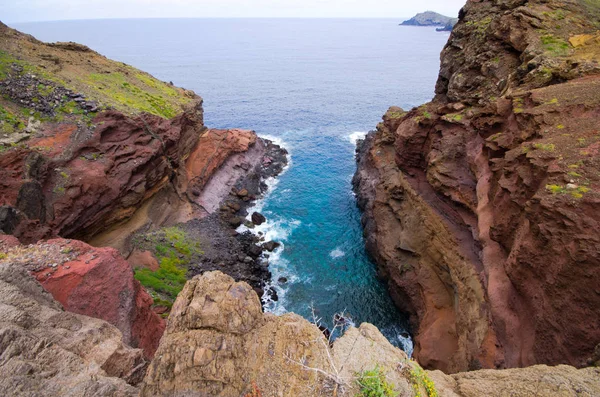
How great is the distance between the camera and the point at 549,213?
55.8 ft

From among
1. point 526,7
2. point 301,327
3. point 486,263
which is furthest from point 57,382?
point 526,7

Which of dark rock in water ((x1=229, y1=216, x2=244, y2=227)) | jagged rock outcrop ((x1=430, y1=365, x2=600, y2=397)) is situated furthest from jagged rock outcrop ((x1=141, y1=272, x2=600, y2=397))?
dark rock in water ((x1=229, y1=216, x2=244, y2=227))

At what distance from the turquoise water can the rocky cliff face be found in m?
4.99

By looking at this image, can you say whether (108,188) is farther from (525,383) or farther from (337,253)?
(525,383)

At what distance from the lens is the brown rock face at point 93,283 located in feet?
60.0

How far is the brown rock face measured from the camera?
60.0ft

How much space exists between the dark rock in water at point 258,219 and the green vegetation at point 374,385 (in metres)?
39.0

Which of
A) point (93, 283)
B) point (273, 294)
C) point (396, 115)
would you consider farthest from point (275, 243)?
point (93, 283)

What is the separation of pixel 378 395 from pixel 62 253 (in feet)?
64.0

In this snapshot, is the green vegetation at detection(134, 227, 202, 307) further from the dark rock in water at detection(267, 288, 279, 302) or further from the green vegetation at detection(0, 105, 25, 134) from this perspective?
the green vegetation at detection(0, 105, 25, 134)

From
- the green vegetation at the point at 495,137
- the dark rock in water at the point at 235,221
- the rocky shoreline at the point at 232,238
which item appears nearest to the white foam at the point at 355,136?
the rocky shoreline at the point at 232,238

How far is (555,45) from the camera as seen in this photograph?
89.0 ft

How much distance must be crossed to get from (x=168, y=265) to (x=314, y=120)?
59.3 m

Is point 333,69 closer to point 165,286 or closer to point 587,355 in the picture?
point 165,286
